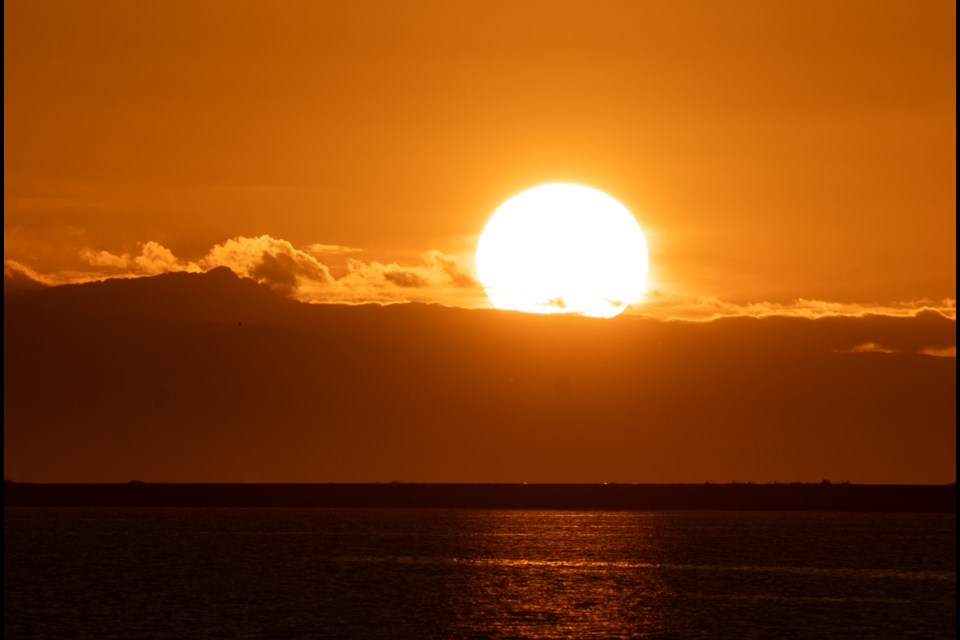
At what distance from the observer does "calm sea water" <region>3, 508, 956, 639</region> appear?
249 feet

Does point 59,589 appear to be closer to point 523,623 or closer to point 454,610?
point 454,610

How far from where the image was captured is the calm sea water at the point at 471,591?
75938mm

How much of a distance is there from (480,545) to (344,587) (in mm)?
72643

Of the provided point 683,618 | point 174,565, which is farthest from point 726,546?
point 683,618

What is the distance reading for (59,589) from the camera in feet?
317

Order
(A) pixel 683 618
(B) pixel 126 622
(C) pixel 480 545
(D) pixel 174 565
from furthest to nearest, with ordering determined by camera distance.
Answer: (C) pixel 480 545 → (D) pixel 174 565 → (A) pixel 683 618 → (B) pixel 126 622

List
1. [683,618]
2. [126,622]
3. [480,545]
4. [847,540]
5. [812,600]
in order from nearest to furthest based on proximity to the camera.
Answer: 1. [126,622]
2. [683,618]
3. [812,600]
4. [480,545]
5. [847,540]

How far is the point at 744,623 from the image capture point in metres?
79.2

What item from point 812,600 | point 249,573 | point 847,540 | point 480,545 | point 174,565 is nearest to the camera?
point 812,600

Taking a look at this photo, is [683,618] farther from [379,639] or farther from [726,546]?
[726,546]

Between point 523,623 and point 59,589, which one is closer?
point 523,623

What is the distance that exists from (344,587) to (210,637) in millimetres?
29484

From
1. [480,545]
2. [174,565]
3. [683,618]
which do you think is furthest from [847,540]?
[683,618]

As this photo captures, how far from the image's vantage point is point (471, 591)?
98625 mm
